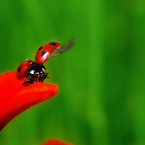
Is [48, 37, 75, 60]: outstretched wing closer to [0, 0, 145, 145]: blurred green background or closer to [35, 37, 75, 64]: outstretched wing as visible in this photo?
[35, 37, 75, 64]: outstretched wing

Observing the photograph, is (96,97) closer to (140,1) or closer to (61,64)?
(61,64)

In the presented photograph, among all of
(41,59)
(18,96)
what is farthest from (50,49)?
(18,96)

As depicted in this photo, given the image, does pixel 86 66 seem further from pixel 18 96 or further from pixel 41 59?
pixel 18 96

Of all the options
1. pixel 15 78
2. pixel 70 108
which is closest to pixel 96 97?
pixel 70 108

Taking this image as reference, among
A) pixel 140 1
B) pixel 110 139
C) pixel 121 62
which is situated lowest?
pixel 110 139

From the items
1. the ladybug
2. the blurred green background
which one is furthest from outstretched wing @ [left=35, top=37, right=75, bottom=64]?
the blurred green background

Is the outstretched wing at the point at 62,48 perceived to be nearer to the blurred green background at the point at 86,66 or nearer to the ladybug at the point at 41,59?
the ladybug at the point at 41,59

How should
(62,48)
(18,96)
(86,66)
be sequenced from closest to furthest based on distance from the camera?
(18,96)
(62,48)
(86,66)
